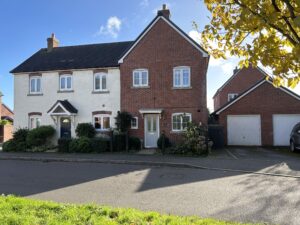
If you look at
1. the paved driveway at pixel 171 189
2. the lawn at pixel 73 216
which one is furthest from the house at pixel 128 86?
the lawn at pixel 73 216

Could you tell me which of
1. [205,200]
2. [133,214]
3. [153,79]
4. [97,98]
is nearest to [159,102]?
[153,79]

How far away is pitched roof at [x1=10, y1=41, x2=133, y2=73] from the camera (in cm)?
2317

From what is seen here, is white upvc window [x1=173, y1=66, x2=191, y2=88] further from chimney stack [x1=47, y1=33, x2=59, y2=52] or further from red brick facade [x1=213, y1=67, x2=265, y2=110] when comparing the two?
red brick facade [x1=213, y1=67, x2=265, y2=110]

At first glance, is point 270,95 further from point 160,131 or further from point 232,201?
point 232,201

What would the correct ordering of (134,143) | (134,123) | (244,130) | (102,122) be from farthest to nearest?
(244,130), (102,122), (134,123), (134,143)

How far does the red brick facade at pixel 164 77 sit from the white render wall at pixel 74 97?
903mm

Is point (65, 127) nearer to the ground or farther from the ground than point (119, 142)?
farther from the ground

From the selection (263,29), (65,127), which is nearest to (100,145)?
(65,127)

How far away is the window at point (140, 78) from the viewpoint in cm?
2156

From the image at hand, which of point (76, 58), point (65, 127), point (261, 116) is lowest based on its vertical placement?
point (65, 127)

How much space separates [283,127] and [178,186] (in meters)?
15.8

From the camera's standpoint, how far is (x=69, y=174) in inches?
476

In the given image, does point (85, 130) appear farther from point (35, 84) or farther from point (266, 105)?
point (266, 105)

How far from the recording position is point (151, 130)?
843 inches
